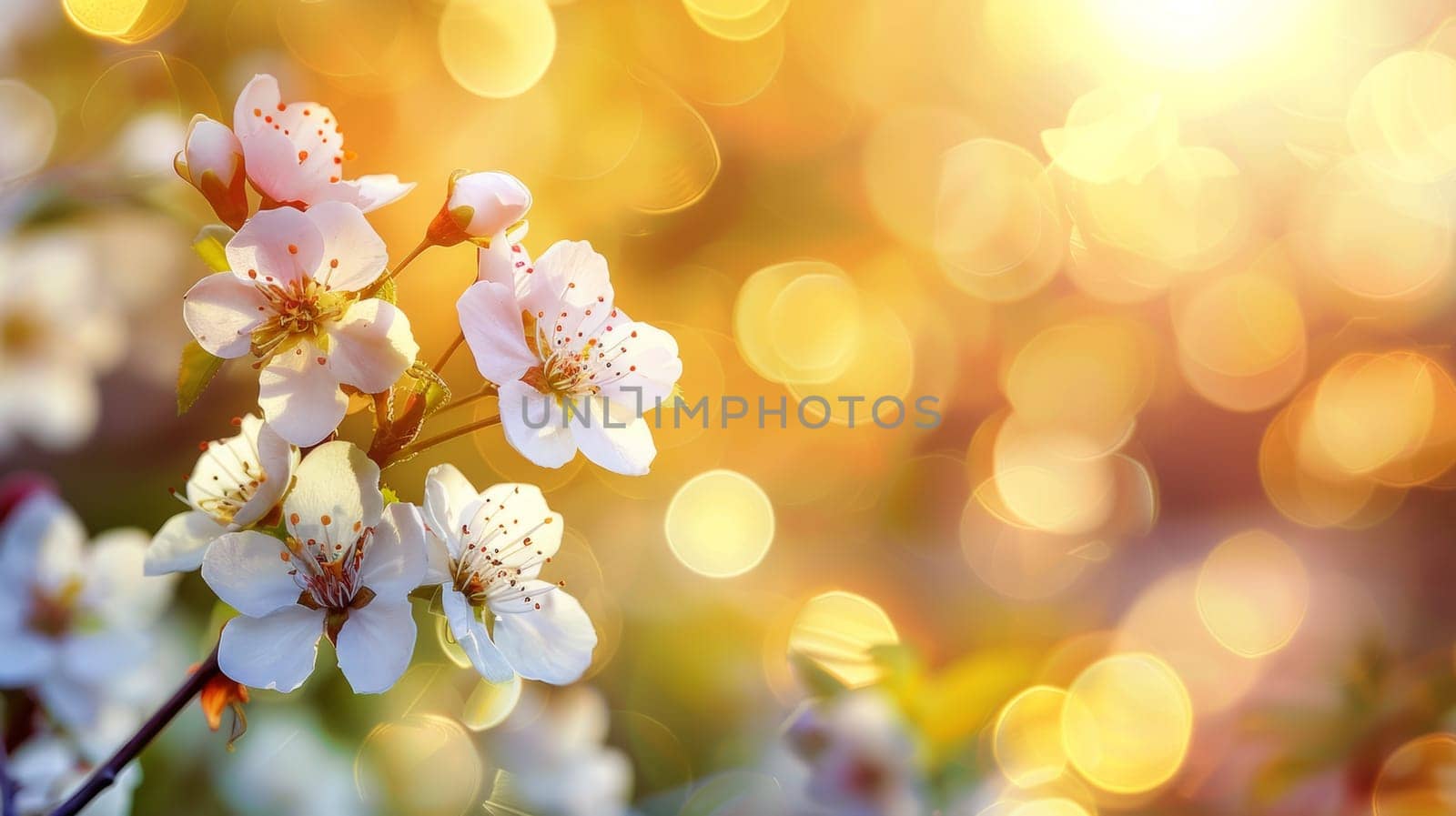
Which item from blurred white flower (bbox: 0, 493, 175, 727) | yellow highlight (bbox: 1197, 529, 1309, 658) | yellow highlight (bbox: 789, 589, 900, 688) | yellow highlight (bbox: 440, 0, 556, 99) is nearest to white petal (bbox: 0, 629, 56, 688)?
blurred white flower (bbox: 0, 493, 175, 727)

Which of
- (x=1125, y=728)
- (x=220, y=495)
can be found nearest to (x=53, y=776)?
(x=220, y=495)

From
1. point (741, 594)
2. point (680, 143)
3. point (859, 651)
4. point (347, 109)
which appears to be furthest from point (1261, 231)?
point (347, 109)

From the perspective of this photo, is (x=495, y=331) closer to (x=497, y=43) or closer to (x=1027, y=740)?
(x=1027, y=740)

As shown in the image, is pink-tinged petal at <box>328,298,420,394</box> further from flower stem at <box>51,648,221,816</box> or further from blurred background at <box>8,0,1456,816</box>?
blurred background at <box>8,0,1456,816</box>

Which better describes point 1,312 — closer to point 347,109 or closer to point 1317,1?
point 347,109

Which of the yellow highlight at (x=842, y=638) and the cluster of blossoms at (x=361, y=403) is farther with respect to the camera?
the yellow highlight at (x=842, y=638)

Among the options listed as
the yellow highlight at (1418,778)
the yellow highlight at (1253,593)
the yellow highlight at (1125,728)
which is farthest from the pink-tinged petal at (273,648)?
the yellow highlight at (1253,593)

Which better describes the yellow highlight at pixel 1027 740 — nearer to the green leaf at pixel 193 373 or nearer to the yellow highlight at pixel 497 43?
the green leaf at pixel 193 373
